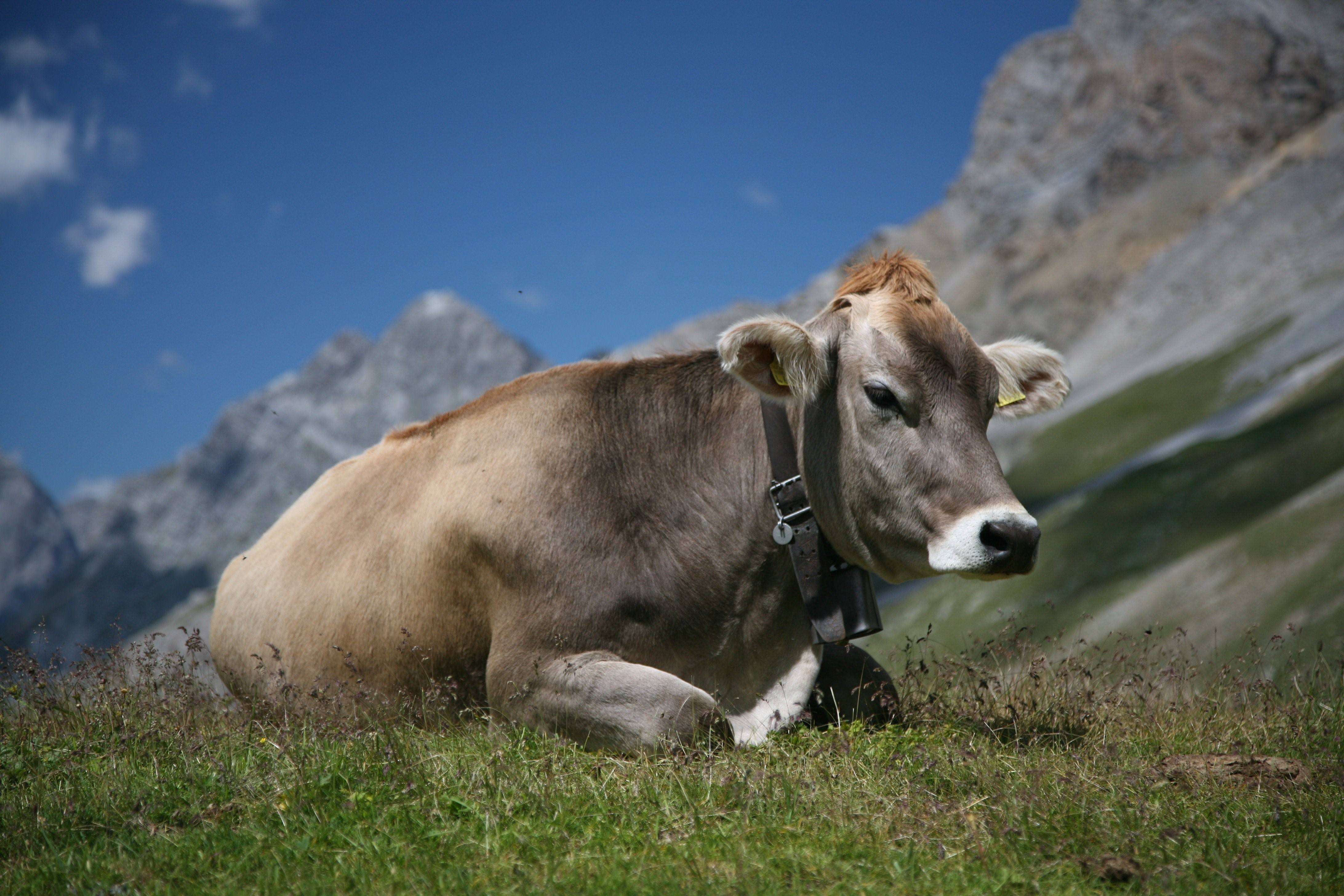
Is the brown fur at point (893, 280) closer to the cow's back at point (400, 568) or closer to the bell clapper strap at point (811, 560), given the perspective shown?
the bell clapper strap at point (811, 560)

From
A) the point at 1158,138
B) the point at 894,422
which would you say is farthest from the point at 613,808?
the point at 1158,138

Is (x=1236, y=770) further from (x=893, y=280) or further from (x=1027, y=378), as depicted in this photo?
(x=893, y=280)

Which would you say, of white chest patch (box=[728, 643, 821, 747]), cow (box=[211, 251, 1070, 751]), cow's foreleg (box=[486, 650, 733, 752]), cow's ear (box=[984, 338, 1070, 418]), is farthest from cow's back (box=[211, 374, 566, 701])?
cow's ear (box=[984, 338, 1070, 418])

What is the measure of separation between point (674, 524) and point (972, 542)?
6.33ft

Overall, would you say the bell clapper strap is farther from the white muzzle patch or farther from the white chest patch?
the white muzzle patch

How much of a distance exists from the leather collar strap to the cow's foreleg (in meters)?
0.85

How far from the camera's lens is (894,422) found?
6.19m

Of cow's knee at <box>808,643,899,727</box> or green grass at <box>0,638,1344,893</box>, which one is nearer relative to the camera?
green grass at <box>0,638,1344,893</box>

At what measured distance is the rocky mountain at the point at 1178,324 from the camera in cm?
4653

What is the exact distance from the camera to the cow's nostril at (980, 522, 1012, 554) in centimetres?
555

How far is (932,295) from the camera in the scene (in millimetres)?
6594

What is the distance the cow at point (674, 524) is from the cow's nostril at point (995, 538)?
11 millimetres

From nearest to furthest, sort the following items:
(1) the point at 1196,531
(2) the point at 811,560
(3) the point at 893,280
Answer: (2) the point at 811,560
(3) the point at 893,280
(1) the point at 1196,531

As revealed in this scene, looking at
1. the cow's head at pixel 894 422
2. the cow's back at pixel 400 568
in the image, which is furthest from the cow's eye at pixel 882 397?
the cow's back at pixel 400 568
